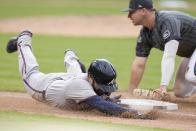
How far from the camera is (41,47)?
1788cm

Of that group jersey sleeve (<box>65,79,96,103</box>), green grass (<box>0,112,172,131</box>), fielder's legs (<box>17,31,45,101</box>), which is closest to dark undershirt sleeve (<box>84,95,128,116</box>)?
jersey sleeve (<box>65,79,96,103</box>)

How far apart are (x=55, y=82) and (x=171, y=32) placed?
1.64 m

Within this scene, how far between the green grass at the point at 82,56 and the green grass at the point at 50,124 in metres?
3.14

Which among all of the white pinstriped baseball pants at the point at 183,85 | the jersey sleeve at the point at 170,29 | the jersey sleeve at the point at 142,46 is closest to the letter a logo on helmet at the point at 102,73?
the jersey sleeve at the point at 170,29

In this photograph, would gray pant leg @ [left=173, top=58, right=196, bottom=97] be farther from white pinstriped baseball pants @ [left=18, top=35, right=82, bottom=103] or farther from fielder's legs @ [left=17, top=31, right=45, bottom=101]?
fielder's legs @ [left=17, top=31, right=45, bottom=101]

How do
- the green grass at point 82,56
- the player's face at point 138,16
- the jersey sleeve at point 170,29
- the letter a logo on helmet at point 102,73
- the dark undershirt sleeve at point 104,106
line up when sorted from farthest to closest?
the green grass at point 82,56, the player's face at point 138,16, the jersey sleeve at point 170,29, the letter a logo on helmet at point 102,73, the dark undershirt sleeve at point 104,106

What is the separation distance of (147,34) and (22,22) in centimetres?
1723

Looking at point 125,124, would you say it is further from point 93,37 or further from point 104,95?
point 93,37

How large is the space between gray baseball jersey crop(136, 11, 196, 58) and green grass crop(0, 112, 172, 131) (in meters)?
2.01

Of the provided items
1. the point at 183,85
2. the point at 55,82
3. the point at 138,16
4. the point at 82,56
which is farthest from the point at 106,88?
the point at 82,56

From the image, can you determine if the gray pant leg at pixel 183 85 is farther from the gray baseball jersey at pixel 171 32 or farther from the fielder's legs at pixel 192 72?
the fielder's legs at pixel 192 72

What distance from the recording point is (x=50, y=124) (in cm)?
705

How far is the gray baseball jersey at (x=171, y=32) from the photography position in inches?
352

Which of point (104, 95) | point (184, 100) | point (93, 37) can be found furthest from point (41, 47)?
point (104, 95)
